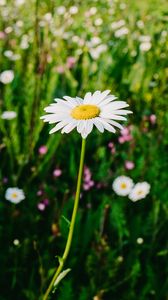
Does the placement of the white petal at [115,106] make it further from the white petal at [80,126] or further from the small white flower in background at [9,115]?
the small white flower in background at [9,115]

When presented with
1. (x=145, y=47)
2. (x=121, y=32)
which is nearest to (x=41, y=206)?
(x=145, y=47)

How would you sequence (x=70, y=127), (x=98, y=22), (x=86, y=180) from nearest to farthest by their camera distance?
(x=70, y=127) → (x=86, y=180) → (x=98, y=22)

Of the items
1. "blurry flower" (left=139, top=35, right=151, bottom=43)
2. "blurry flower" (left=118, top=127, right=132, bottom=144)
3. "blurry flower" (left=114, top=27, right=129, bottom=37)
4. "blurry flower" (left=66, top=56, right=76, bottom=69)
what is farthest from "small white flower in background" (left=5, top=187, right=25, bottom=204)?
"blurry flower" (left=114, top=27, right=129, bottom=37)

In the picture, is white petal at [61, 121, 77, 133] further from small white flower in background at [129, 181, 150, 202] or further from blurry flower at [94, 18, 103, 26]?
blurry flower at [94, 18, 103, 26]

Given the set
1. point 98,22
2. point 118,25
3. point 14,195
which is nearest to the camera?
point 14,195

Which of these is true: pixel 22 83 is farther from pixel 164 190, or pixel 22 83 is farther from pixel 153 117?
pixel 164 190

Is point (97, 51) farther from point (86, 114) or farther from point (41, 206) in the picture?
point (86, 114)
